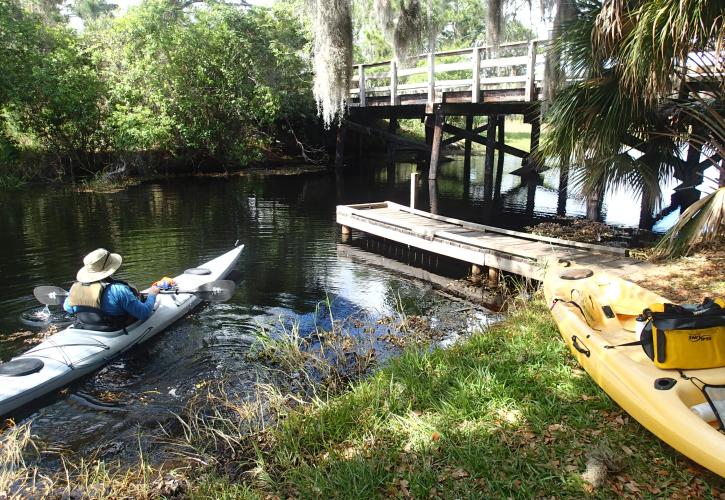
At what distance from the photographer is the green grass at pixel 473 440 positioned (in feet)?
10.1

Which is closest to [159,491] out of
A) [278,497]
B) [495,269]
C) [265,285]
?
[278,497]

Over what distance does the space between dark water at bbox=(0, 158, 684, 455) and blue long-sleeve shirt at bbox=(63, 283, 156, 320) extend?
0.55 metres

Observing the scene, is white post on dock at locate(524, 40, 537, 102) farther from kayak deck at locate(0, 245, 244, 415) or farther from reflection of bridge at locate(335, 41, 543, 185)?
kayak deck at locate(0, 245, 244, 415)

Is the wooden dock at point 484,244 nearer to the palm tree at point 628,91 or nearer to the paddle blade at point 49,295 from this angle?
the palm tree at point 628,91

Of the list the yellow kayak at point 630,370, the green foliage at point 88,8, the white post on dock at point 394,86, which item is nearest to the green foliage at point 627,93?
the yellow kayak at point 630,370

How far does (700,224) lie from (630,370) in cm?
285

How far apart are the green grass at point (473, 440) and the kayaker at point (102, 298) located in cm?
278

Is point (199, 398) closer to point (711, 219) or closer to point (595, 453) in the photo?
point (595, 453)

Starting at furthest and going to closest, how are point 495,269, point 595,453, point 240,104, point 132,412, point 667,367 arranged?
point 240,104 < point 495,269 < point 132,412 < point 667,367 < point 595,453

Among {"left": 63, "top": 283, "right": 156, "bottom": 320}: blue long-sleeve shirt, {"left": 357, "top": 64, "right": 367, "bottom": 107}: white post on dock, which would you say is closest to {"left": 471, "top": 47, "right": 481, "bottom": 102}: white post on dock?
{"left": 357, "top": 64, "right": 367, "bottom": 107}: white post on dock

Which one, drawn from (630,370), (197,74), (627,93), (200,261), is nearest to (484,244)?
(627,93)

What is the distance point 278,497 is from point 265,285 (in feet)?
18.3

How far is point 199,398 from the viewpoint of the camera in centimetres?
520

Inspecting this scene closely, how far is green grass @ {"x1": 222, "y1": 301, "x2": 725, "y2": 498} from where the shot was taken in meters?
3.09
